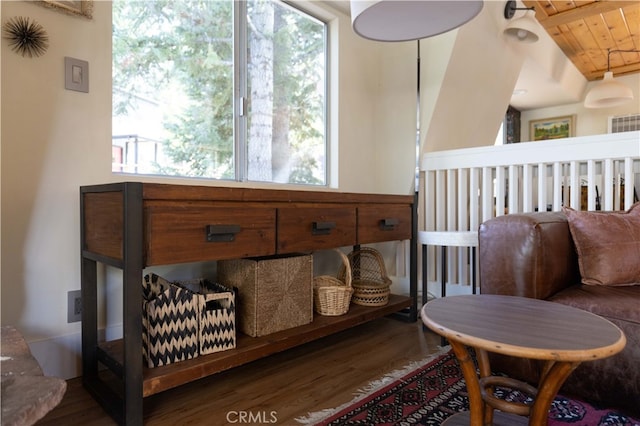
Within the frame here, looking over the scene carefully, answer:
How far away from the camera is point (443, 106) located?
2904 millimetres

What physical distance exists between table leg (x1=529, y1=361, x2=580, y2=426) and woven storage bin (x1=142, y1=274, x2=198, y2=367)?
1111 millimetres

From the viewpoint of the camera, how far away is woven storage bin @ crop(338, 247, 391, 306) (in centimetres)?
222

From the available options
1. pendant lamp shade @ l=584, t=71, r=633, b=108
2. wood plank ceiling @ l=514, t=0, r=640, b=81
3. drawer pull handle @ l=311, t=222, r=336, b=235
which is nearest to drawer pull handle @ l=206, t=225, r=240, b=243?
drawer pull handle @ l=311, t=222, r=336, b=235

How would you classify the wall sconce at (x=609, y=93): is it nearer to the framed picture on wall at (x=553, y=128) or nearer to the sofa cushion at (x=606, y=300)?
the framed picture on wall at (x=553, y=128)

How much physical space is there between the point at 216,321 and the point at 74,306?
0.64m

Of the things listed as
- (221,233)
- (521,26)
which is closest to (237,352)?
(221,233)

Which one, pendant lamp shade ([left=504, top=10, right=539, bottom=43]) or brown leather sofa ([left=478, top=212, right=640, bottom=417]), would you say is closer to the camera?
brown leather sofa ([left=478, top=212, right=640, bottom=417])

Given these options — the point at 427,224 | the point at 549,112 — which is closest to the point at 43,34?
the point at 427,224

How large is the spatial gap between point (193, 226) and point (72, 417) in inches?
30.5

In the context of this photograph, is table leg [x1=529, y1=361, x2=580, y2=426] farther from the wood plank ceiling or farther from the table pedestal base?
the wood plank ceiling

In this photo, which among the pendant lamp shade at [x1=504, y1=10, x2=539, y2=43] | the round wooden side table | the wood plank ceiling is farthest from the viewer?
the wood plank ceiling

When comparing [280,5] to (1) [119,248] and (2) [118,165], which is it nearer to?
(2) [118,165]

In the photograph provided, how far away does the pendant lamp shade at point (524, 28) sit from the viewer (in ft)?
8.97

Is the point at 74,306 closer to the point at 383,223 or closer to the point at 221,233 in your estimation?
the point at 221,233
